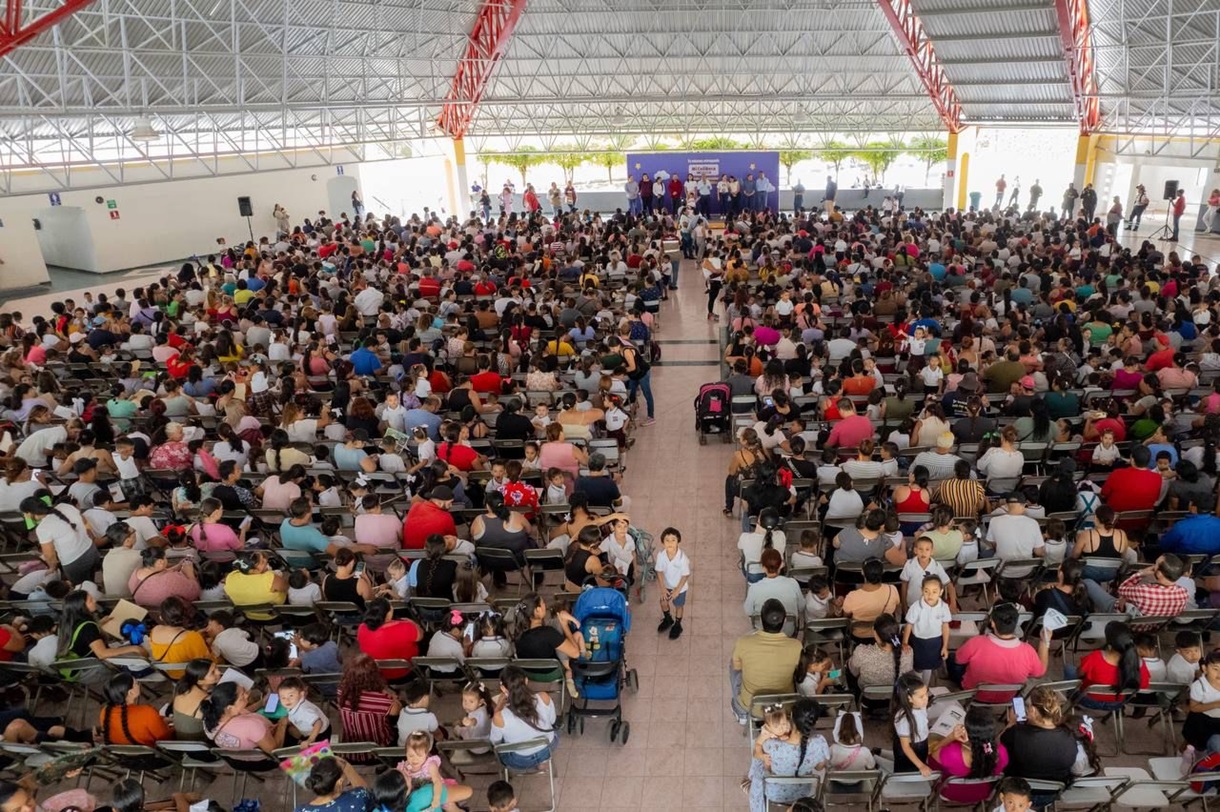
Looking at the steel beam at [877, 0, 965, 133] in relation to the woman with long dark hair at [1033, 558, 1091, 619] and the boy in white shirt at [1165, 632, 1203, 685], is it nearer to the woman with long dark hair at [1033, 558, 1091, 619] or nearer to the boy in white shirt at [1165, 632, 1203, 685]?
the woman with long dark hair at [1033, 558, 1091, 619]

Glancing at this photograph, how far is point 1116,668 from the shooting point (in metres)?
5.29

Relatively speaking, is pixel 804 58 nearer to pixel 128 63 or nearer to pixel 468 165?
pixel 468 165

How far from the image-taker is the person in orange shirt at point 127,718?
5273 millimetres

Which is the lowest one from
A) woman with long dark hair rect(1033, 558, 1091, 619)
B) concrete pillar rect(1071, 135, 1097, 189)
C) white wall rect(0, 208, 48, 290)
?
woman with long dark hair rect(1033, 558, 1091, 619)

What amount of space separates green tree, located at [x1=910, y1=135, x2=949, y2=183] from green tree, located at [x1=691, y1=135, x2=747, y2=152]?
7.84 metres

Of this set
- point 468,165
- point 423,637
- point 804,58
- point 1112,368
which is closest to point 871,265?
point 1112,368

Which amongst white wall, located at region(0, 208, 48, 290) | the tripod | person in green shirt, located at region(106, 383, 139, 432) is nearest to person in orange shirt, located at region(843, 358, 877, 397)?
person in green shirt, located at region(106, 383, 139, 432)

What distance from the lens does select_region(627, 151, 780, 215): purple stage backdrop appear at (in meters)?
30.1

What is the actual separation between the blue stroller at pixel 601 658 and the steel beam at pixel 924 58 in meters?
25.7

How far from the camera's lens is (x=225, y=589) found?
21.4 ft

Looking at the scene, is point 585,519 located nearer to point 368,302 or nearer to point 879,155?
point 368,302

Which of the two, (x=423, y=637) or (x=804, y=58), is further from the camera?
(x=804, y=58)

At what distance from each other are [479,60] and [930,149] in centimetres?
2014

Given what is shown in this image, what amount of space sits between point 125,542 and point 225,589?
107 centimetres
